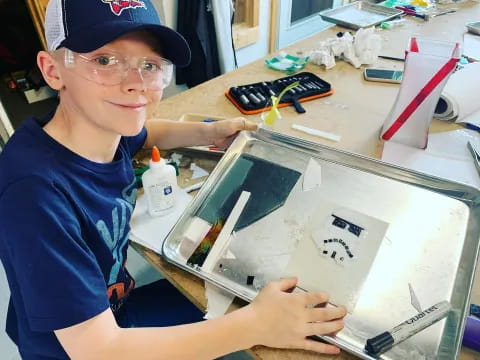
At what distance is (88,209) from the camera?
560 millimetres

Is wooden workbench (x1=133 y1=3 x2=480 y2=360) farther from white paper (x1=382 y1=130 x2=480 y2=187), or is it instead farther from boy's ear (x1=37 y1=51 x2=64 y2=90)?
boy's ear (x1=37 y1=51 x2=64 y2=90)

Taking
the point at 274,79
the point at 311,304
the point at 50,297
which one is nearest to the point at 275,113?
the point at 274,79

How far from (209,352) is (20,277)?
27 cm

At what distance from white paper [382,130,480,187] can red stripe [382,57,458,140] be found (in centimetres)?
3

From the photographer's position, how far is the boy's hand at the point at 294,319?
19.4 inches

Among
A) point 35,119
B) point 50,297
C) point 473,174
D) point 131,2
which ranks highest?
point 131,2

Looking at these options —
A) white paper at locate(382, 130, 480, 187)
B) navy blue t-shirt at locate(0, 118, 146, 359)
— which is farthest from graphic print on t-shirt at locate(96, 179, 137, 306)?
white paper at locate(382, 130, 480, 187)

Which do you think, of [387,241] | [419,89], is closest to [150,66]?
[387,241]

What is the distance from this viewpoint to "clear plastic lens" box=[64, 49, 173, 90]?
502mm

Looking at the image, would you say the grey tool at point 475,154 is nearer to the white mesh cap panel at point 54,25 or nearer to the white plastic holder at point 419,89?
the white plastic holder at point 419,89

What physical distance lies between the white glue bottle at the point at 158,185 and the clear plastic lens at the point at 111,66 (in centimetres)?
16

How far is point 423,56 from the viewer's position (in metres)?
0.80

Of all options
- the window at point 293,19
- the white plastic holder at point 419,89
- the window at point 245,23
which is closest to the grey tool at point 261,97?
the white plastic holder at point 419,89

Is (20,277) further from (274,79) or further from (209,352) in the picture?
(274,79)
